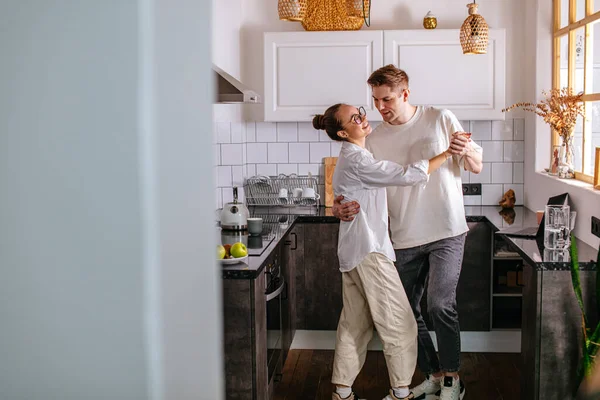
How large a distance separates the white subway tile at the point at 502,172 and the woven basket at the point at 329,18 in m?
1.41

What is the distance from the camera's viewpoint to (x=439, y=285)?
368 centimetres

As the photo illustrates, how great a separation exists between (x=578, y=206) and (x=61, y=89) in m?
3.72

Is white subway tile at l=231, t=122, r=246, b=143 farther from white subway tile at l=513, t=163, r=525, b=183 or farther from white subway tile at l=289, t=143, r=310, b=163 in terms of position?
white subway tile at l=513, t=163, r=525, b=183

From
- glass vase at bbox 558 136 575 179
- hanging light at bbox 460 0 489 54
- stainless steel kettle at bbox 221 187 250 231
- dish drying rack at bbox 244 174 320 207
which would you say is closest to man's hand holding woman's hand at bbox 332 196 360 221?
stainless steel kettle at bbox 221 187 250 231

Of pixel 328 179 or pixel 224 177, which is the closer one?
pixel 224 177

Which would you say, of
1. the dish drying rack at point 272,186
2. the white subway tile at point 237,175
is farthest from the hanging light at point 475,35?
the white subway tile at point 237,175

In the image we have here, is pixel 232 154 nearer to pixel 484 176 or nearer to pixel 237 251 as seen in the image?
pixel 484 176

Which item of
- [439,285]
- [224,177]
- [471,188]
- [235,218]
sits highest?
[224,177]

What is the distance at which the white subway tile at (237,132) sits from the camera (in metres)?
5.20

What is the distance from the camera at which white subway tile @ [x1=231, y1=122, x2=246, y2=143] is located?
17.1 feet

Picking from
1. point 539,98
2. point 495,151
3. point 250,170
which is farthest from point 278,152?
point 539,98

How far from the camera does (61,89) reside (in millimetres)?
560

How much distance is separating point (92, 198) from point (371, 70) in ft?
15.1

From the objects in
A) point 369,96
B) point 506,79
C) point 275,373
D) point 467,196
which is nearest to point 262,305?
point 275,373
